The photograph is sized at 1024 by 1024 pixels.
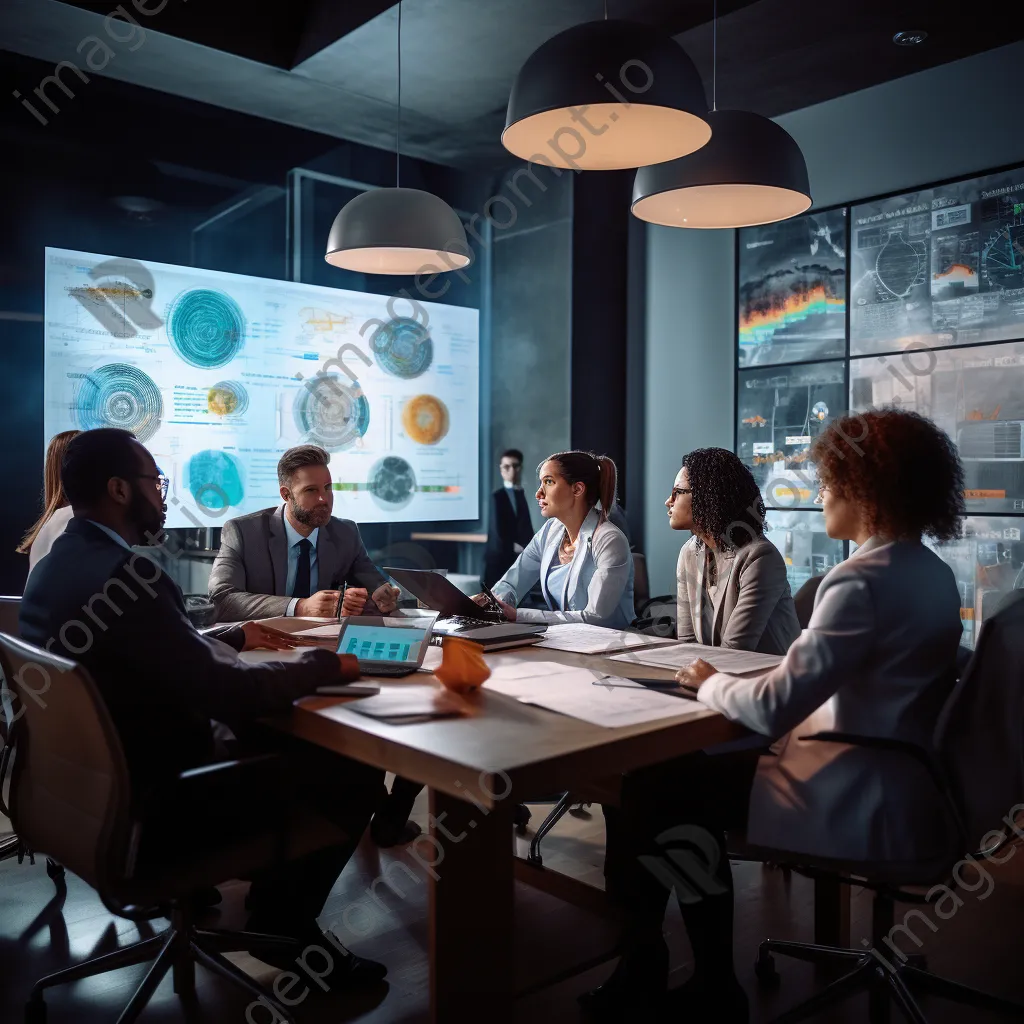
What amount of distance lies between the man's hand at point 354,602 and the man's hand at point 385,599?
0.26 feet

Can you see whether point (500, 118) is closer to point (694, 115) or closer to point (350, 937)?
point (694, 115)

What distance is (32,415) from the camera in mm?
4609

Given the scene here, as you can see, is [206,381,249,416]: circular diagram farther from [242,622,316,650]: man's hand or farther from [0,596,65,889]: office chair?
[242,622,316,650]: man's hand

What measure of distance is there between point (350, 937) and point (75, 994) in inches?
26.0

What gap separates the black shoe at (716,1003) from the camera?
1951mm

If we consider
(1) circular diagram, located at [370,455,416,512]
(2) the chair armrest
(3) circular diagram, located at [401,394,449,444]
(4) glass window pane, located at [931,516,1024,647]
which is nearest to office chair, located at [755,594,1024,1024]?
(2) the chair armrest

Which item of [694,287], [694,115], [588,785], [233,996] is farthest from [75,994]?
[694,287]

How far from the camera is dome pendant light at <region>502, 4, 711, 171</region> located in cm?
205

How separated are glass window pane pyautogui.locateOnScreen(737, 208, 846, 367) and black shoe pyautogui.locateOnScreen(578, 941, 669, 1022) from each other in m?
3.77

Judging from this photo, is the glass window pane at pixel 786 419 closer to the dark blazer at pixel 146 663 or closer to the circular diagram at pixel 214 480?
the circular diagram at pixel 214 480

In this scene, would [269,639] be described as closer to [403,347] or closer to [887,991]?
[887,991]

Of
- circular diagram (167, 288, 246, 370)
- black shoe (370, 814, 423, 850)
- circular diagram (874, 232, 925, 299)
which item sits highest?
circular diagram (874, 232, 925, 299)

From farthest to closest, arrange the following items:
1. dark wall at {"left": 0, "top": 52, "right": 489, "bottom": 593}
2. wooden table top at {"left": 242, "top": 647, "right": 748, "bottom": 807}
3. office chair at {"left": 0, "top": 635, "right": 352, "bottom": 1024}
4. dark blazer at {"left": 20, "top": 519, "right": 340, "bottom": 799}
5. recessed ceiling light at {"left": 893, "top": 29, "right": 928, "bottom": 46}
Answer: dark wall at {"left": 0, "top": 52, "right": 489, "bottom": 593} < recessed ceiling light at {"left": 893, "top": 29, "right": 928, "bottom": 46} < dark blazer at {"left": 20, "top": 519, "right": 340, "bottom": 799} < office chair at {"left": 0, "top": 635, "right": 352, "bottom": 1024} < wooden table top at {"left": 242, "top": 647, "right": 748, "bottom": 807}

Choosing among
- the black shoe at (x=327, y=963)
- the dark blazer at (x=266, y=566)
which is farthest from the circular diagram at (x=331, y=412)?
the black shoe at (x=327, y=963)
